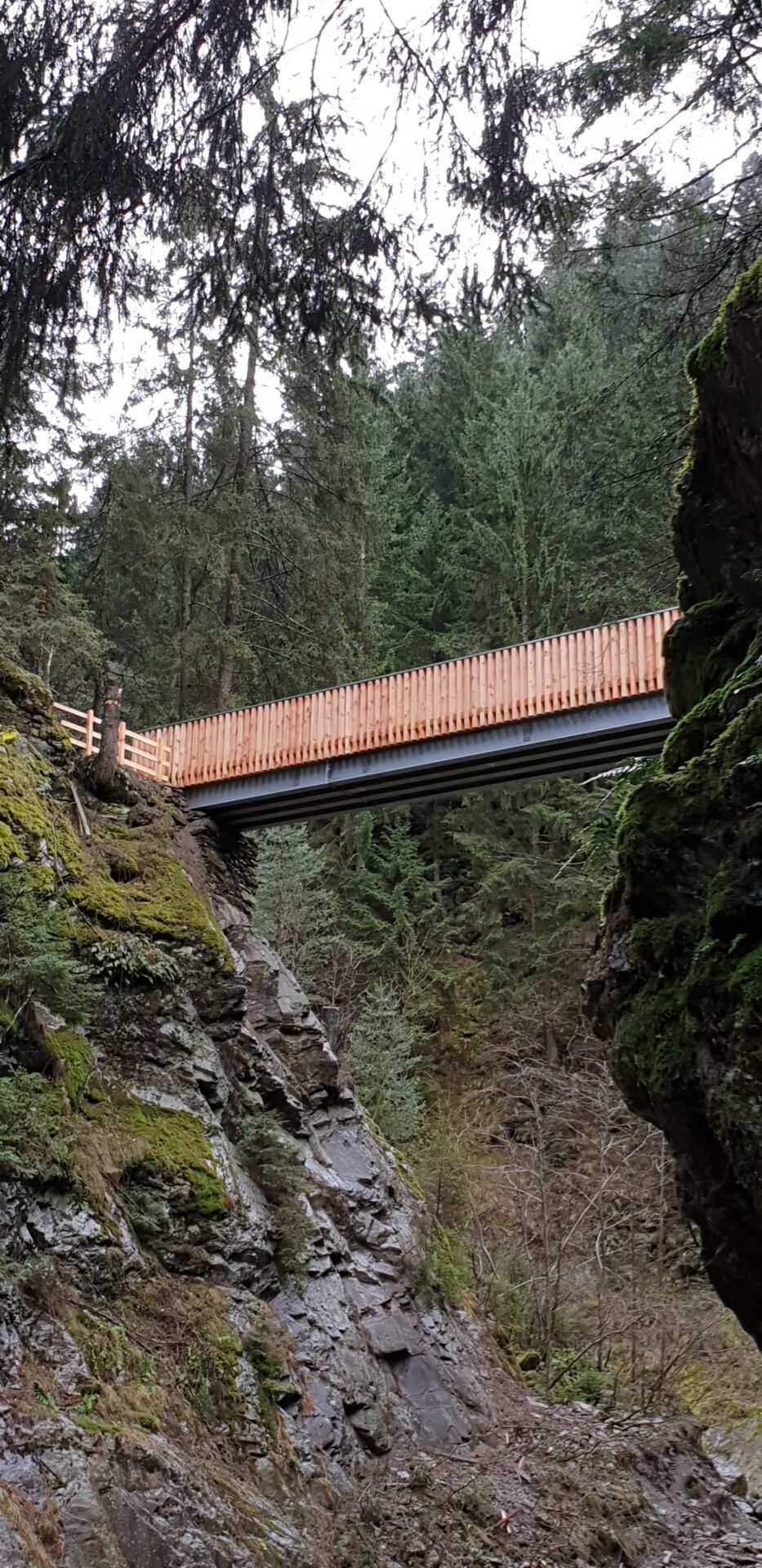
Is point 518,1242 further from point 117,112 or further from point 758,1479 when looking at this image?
point 117,112

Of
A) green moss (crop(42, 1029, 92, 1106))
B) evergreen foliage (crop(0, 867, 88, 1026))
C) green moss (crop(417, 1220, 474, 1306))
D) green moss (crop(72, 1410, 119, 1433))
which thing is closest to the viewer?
green moss (crop(72, 1410, 119, 1433))

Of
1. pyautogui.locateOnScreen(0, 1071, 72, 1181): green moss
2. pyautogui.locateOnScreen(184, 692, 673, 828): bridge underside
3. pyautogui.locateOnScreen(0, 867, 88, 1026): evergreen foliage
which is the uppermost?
pyautogui.locateOnScreen(184, 692, 673, 828): bridge underside

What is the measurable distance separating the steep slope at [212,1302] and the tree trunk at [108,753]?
0.91ft

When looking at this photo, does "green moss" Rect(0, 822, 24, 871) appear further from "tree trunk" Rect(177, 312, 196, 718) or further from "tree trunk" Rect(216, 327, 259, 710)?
"tree trunk" Rect(177, 312, 196, 718)

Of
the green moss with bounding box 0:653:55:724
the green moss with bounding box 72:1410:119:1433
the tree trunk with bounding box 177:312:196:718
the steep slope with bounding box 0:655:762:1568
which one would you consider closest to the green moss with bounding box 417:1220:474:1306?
the steep slope with bounding box 0:655:762:1568

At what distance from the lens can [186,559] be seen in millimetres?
20047

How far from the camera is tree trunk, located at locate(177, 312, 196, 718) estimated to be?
19719 millimetres

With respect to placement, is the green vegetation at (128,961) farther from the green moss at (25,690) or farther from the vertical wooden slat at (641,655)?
the vertical wooden slat at (641,655)

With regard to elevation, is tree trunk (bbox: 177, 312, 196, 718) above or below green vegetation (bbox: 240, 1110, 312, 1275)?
above

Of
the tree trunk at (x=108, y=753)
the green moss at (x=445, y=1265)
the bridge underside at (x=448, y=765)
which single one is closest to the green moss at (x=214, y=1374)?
the green moss at (x=445, y=1265)

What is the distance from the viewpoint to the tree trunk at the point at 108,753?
13.0 m

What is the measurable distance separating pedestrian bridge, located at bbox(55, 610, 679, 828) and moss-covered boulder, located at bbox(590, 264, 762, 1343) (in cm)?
738

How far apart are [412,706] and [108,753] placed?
3.55m

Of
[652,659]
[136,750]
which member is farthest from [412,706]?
[136,750]
